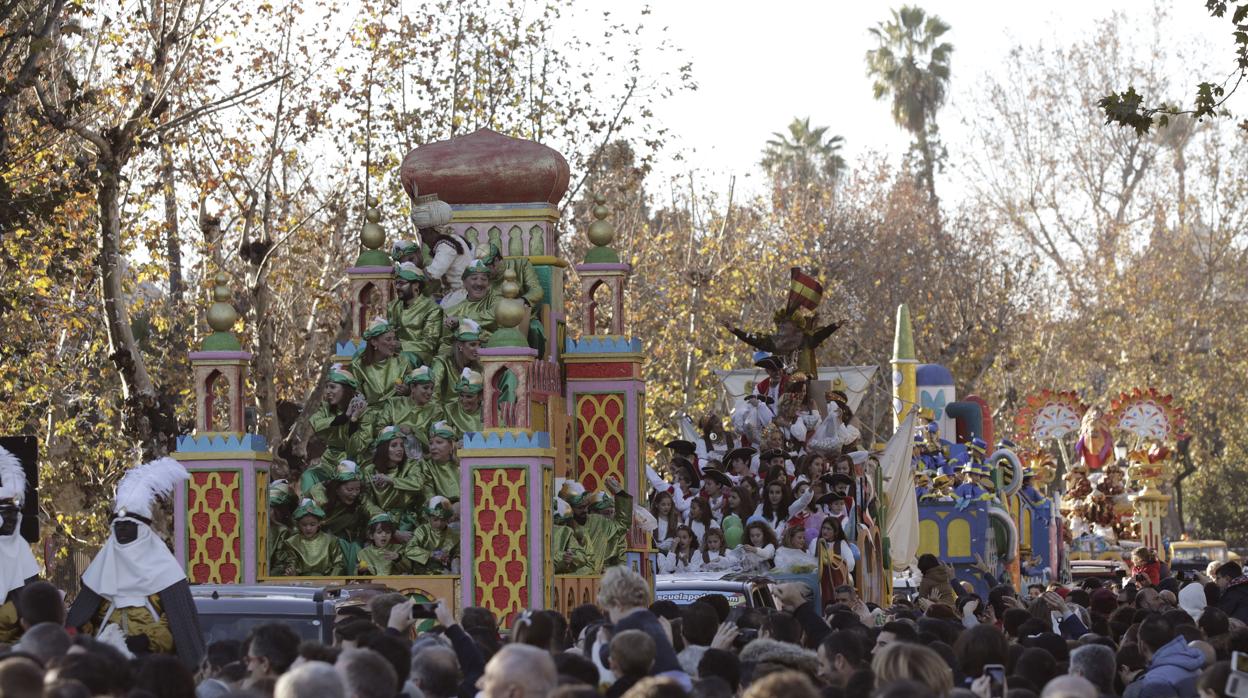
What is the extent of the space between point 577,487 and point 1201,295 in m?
44.9

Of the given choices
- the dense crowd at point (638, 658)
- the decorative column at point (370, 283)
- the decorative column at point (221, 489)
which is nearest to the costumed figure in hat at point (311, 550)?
the decorative column at point (221, 489)

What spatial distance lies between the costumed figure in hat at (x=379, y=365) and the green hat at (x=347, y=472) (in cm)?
72

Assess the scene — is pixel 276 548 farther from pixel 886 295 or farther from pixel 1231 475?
pixel 1231 475

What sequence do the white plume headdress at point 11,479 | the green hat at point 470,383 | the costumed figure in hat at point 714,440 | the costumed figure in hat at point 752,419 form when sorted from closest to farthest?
the white plume headdress at point 11,479 < the green hat at point 470,383 < the costumed figure in hat at point 752,419 < the costumed figure in hat at point 714,440

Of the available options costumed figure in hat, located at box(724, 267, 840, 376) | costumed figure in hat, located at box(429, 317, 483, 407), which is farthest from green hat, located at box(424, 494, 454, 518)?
costumed figure in hat, located at box(724, 267, 840, 376)

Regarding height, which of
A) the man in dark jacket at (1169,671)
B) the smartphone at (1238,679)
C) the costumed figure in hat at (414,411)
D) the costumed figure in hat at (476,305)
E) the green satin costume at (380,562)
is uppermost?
the costumed figure in hat at (476,305)

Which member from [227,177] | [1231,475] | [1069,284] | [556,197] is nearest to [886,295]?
[1069,284]

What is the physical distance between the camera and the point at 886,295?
5259 cm

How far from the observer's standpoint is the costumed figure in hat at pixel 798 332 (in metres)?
23.0

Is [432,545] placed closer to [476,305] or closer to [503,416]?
[503,416]

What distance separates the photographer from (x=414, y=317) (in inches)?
696

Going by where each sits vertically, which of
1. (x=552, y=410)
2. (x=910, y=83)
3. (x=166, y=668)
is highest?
(x=910, y=83)

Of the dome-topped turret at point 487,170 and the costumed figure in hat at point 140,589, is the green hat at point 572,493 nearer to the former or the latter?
the dome-topped turret at point 487,170

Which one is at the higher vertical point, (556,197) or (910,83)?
(910,83)
